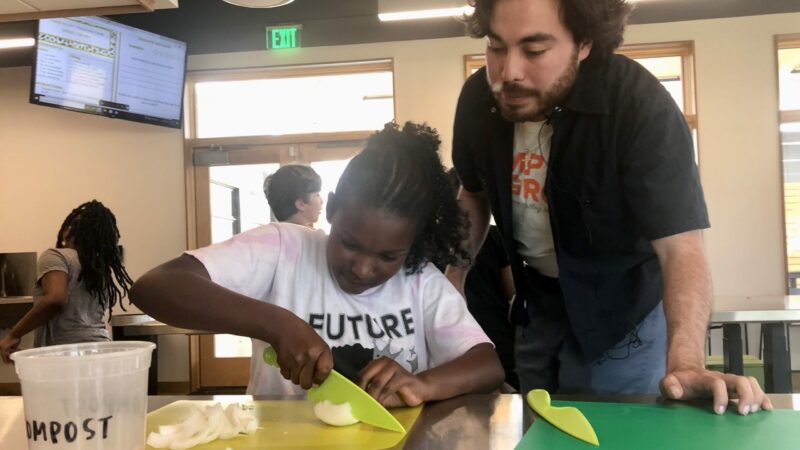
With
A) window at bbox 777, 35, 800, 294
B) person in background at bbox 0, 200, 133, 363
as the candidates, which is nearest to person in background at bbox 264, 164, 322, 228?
person in background at bbox 0, 200, 133, 363

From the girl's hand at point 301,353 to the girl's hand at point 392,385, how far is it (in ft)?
0.29

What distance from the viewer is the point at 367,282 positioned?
100cm

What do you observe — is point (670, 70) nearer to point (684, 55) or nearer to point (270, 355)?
point (684, 55)

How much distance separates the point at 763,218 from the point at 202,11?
4017mm

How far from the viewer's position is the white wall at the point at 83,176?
4703 millimetres

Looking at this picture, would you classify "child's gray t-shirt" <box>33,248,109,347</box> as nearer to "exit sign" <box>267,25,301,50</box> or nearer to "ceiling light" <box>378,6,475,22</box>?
"exit sign" <box>267,25,301,50</box>

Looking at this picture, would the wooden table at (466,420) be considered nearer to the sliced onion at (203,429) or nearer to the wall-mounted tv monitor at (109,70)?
the sliced onion at (203,429)

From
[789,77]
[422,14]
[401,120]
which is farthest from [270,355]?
[789,77]

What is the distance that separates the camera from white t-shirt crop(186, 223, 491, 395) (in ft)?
3.31

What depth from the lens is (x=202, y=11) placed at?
4.45 metres

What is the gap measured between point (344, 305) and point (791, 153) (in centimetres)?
437

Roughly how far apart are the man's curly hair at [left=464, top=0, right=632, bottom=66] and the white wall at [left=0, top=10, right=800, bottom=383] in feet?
10.1

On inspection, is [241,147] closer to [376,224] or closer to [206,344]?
[206,344]

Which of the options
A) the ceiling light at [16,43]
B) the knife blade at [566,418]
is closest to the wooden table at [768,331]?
the knife blade at [566,418]
